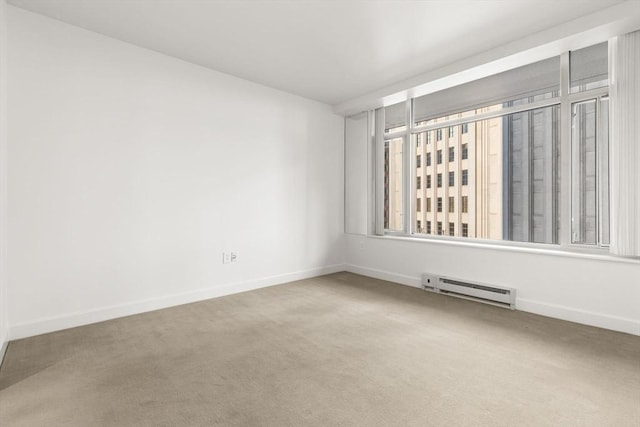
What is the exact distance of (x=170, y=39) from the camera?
128 inches

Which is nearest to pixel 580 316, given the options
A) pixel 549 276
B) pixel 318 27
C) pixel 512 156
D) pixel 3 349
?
pixel 549 276

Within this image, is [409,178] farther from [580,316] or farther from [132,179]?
[132,179]

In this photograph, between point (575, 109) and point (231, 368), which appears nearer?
point (231, 368)

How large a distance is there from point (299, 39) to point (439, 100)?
2280 millimetres

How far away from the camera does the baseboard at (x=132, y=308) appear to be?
2768mm

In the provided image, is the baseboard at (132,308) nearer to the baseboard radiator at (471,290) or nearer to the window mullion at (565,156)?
the baseboard radiator at (471,290)

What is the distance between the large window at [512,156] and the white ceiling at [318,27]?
654mm

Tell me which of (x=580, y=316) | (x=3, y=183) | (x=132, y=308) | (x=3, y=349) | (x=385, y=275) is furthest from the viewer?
(x=385, y=275)

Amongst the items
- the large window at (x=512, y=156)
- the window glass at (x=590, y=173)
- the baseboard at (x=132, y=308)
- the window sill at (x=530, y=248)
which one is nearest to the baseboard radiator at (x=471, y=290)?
the window sill at (x=530, y=248)

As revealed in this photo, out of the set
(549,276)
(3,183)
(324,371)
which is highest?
(3,183)

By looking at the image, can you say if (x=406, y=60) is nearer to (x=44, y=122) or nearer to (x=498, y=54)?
(x=498, y=54)

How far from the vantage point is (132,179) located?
3318 mm

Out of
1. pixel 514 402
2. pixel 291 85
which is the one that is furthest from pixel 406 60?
pixel 514 402

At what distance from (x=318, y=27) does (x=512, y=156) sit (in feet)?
9.19
